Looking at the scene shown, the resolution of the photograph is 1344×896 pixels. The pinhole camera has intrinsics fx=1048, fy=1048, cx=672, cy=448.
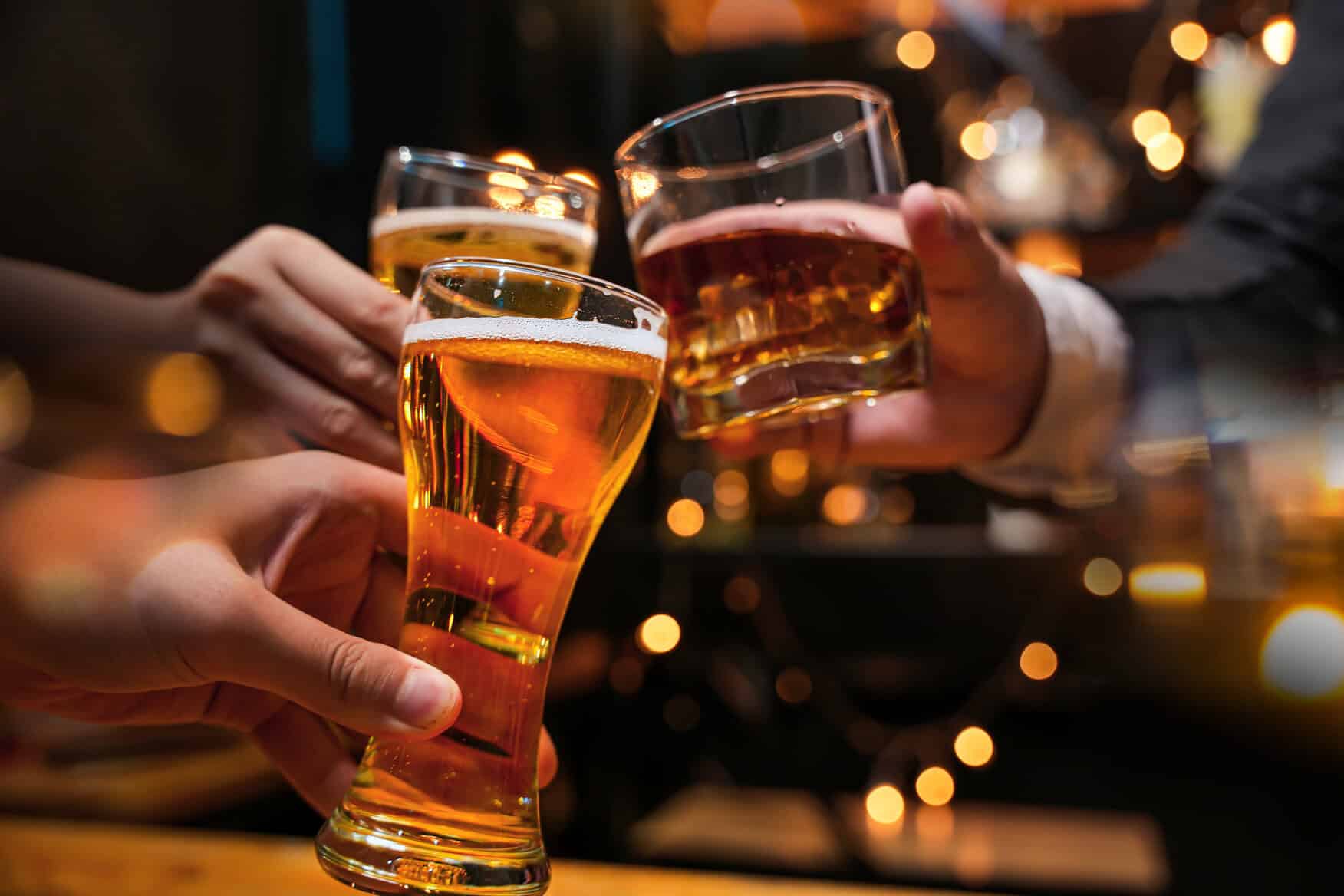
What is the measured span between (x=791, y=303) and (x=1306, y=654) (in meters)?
2.01

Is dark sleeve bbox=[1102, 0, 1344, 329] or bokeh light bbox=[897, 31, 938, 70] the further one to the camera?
bokeh light bbox=[897, 31, 938, 70]

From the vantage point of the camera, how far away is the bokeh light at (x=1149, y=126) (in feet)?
8.55

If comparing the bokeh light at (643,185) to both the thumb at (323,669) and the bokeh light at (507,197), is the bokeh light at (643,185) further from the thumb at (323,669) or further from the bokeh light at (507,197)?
the thumb at (323,669)

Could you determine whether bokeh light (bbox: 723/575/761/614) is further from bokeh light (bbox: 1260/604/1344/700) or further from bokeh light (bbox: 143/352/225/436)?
bokeh light (bbox: 143/352/225/436)

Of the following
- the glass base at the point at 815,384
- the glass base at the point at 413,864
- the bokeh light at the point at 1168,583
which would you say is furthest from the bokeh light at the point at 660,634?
the glass base at the point at 413,864

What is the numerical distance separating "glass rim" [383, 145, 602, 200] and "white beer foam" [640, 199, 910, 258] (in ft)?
0.24

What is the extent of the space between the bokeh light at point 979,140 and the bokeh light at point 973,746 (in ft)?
4.77

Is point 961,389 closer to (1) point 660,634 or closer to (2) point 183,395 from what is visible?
(2) point 183,395

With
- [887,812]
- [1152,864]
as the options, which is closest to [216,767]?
[887,812]

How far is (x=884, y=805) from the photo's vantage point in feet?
8.29

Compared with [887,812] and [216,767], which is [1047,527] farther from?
[216,767]

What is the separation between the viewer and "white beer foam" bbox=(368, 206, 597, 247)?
77 cm

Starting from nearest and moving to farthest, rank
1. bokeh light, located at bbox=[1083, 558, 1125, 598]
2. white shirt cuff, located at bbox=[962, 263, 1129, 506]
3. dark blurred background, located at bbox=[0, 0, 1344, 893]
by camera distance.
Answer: white shirt cuff, located at bbox=[962, 263, 1129, 506] < dark blurred background, located at bbox=[0, 0, 1344, 893] < bokeh light, located at bbox=[1083, 558, 1125, 598]

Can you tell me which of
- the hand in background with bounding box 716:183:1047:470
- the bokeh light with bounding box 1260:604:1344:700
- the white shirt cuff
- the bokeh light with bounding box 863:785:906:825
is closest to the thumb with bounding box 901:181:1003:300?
the hand in background with bounding box 716:183:1047:470
